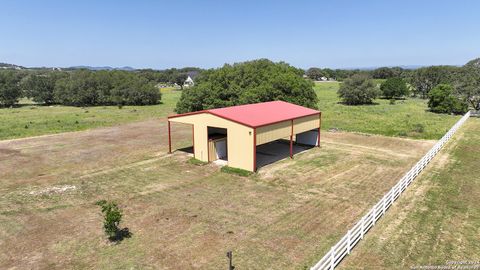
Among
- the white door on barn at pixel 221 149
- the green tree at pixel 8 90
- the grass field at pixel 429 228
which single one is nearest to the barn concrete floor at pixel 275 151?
the white door on barn at pixel 221 149

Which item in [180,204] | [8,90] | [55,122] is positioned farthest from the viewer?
[8,90]

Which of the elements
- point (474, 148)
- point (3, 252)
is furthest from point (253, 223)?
point (474, 148)

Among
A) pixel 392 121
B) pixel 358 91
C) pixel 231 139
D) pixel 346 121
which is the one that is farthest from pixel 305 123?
pixel 358 91

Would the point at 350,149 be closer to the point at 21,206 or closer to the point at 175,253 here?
the point at 175,253

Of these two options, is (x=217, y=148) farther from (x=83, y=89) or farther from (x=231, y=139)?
(x=83, y=89)

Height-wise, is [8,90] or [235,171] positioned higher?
[8,90]

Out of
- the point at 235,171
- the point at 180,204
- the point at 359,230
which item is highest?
the point at 359,230

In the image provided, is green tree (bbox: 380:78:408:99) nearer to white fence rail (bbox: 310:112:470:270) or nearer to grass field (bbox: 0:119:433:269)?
grass field (bbox: 0:119:433:269)

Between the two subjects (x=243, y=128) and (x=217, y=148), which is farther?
(x=217, y=148)

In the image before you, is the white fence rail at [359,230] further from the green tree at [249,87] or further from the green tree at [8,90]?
the green tree at [8,90]

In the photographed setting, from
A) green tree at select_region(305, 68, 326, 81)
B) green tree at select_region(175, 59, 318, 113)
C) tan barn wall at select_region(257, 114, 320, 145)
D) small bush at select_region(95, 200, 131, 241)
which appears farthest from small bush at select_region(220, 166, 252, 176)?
green tree at select_region(305, 68, 326, 81)
